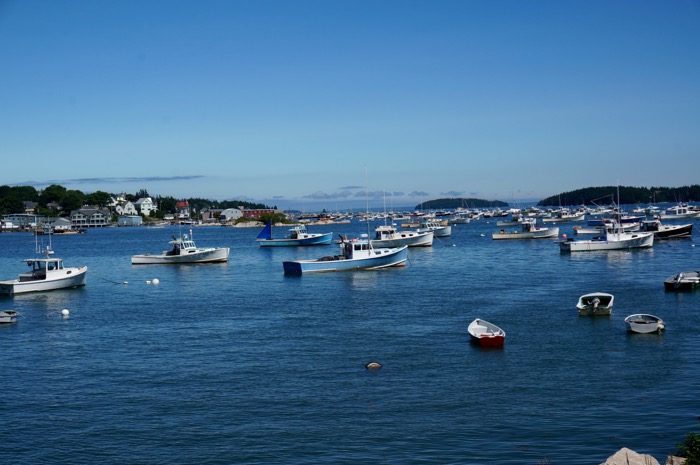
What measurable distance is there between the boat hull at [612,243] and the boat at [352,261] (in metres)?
23.0

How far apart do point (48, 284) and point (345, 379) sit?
3717cm

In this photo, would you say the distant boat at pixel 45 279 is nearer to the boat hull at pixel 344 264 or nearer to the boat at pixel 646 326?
the boat hull at pixel 344 264

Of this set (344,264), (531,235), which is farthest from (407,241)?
(344,264)

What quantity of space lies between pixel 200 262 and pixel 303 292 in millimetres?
30215

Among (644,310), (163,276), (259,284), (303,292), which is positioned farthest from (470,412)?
(163,276)

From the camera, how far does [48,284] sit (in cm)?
5750

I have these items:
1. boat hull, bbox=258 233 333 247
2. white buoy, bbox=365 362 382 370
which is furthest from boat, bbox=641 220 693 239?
white buoy, bbox=365 362 382 370

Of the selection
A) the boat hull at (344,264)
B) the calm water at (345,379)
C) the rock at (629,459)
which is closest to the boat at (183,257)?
the boat hull at (344,264)

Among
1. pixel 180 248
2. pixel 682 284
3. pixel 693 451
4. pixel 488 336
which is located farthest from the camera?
pixel 180 248

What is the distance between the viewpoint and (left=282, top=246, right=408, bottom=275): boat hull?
66.6 m

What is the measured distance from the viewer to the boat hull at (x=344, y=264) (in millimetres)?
66562

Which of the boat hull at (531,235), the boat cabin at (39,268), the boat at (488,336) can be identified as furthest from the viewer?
the boat hull at (531,235)

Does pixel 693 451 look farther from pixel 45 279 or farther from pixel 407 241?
pixel 407 241

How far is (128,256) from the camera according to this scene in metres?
100
